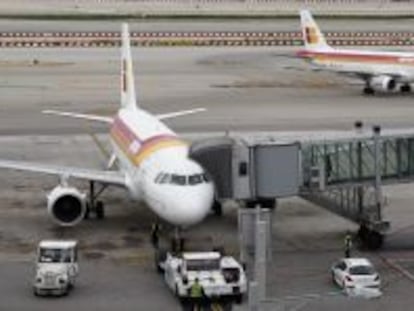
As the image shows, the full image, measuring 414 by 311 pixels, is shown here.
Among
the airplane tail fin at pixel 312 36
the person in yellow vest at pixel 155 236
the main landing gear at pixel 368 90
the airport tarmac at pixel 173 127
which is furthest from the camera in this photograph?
the airplane tail fin at pixel 312 36

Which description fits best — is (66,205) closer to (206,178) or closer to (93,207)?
(93,207)

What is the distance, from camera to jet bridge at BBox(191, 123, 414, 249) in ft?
112

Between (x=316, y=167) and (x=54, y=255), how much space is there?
915cm

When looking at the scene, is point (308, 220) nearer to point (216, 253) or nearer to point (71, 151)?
point (216, 253)

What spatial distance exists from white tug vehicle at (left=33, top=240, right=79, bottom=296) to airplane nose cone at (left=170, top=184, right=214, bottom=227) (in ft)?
11.5

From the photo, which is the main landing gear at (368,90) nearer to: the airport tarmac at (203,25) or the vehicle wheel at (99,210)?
the vehicle wheel at (99,210)

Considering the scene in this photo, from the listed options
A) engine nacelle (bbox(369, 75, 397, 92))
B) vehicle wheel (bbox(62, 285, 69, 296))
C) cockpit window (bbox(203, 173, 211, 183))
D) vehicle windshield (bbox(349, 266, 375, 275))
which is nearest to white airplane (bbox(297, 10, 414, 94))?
engine nacelle (bbox(369, 75, 397, 92))

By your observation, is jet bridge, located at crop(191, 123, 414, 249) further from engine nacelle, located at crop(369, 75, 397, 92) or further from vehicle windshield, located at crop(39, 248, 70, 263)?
engine nacelle, located at crop(369, 75, 397, 92)

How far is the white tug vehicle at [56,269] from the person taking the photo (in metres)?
30.6

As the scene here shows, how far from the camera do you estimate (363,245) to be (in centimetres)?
3681

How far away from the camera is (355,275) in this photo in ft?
102

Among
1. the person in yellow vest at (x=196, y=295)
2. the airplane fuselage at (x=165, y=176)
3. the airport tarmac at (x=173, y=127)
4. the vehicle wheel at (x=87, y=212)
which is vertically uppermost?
the airplane fuselage at (x=165, y=176)

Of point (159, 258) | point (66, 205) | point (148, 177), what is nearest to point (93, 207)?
point (66, 205)

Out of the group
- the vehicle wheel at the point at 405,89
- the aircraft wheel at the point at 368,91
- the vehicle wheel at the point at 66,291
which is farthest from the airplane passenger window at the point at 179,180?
the vehicle wheel at the point at 405,89
